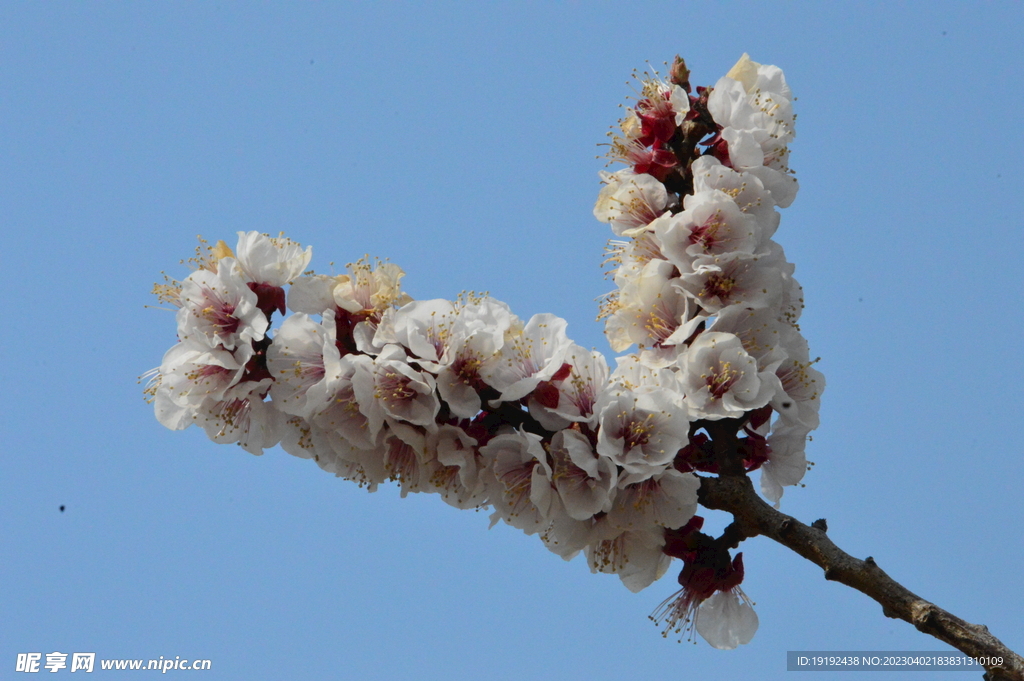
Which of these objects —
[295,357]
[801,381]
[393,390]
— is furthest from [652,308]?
[295,357]

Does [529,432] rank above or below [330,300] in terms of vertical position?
below

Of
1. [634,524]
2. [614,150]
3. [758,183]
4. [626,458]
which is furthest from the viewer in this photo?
[614,150]

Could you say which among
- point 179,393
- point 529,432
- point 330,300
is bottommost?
point 529,432

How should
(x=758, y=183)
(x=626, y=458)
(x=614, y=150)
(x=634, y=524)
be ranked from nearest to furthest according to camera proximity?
(x=626, y=458) → (x=634, y=524) → (x=758, y=183) → (x=614, y=150)

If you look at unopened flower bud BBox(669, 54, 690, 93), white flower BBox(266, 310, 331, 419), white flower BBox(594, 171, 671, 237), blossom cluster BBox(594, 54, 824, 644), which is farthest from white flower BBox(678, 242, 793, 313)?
white flower BBox(266, 310, 331, 419)

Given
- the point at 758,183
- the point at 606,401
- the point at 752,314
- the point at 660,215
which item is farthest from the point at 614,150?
the point at 606,401

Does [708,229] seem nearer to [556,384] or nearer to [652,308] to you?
[652,308]

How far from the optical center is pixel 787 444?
506cm

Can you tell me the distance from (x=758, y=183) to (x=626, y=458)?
5.88 feet

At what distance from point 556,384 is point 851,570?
156cm

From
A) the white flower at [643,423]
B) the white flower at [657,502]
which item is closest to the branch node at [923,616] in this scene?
the white flower at [657,502]

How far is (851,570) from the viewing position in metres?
4.09

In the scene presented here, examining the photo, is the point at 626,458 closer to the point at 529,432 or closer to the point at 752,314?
the point at 529,432

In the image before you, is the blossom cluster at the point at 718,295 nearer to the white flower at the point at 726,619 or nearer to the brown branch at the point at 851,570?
the white flower at the point at 726,619
